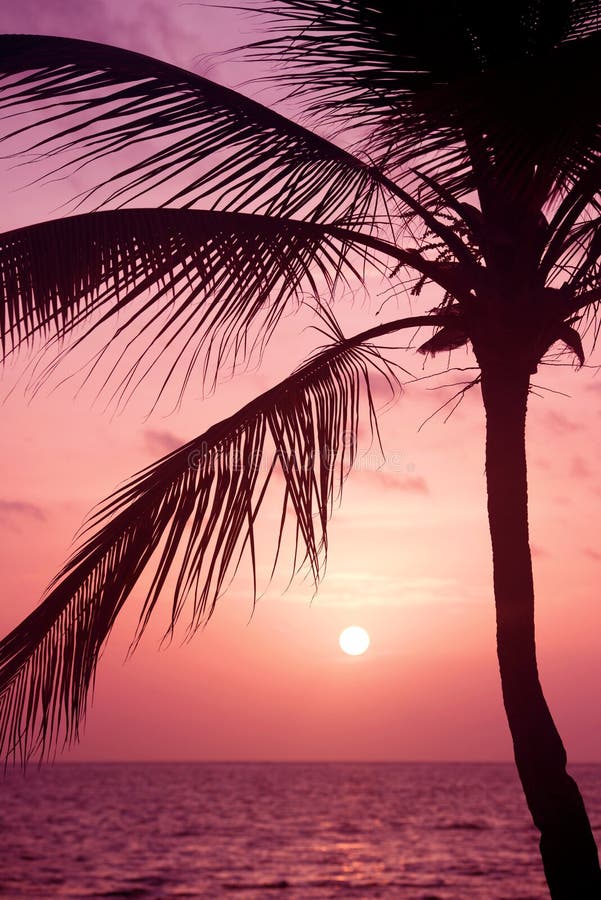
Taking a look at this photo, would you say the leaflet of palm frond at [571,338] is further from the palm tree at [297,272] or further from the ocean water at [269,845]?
the ocean water at [269,845]

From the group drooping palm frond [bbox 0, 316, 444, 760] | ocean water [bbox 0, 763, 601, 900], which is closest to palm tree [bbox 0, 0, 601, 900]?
drooping palm frond [bbox 0, 316, 444, 760]

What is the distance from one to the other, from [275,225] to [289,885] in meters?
33.6

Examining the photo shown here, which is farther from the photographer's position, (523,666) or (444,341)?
(444,341)

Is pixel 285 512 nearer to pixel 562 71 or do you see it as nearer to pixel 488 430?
pixel 488 430

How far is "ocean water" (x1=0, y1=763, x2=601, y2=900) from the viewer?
109 ft

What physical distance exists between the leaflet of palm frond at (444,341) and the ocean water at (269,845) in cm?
2859

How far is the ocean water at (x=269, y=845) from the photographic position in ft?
109

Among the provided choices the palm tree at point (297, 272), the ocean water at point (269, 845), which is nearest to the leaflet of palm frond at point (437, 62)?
the palm tree at point (297, 272)

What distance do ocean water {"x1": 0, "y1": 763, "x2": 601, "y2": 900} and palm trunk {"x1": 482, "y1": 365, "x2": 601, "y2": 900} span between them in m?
28.6

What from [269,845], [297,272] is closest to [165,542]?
[297,272]

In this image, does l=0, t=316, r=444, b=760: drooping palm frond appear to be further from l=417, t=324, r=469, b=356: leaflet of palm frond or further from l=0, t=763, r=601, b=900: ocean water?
l=0, t=763, r=601, b=900: ocean water

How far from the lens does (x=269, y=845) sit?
4706cm

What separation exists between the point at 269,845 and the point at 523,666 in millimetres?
46064

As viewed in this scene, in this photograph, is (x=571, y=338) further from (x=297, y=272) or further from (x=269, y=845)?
(x=269, y=845)
